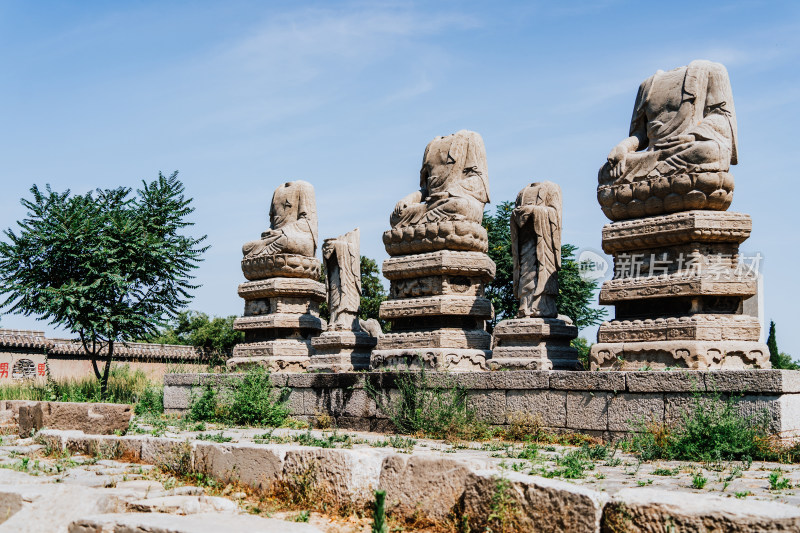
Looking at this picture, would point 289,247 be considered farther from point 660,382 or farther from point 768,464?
point 768,464

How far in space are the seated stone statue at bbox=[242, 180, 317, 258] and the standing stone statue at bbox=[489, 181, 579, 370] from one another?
4.34 meters

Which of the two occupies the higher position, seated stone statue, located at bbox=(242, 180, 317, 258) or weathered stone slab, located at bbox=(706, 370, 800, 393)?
seated stone statue, located at bbox=(242, 180, 317, 258)

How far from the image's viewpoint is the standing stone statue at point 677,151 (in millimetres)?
7957

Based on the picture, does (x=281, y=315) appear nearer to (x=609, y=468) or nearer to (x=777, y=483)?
(x=609, y=468)

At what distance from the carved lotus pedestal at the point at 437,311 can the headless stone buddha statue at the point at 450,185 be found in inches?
13.2

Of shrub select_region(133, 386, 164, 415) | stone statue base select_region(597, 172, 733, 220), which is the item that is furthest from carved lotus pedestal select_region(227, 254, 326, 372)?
stone statue base select_region(597, 172, 733, 220)

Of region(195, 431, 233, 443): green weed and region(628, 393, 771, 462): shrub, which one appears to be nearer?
region(628, 393, 771, 462): shrub

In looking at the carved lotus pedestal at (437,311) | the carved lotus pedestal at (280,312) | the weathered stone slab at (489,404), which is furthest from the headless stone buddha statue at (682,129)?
the carved lotus pedestal at (280,312)

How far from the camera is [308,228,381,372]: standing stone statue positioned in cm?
1124

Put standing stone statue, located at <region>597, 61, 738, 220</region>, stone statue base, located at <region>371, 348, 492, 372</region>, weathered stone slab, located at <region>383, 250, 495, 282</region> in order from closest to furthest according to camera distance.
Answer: standing stone statue, located at <region>597, 61, 738, 220</region>
stone statue base, located at <region>371, 348, 492, 372</region>
weathered stone slab, located at <region>383, 250, 495, 282</region>

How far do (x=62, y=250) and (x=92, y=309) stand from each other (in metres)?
1.31

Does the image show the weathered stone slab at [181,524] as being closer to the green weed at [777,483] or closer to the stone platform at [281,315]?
the green weed at [777,483]

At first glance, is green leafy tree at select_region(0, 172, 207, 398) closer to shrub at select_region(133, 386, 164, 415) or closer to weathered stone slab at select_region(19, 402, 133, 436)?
shrub at select_region(133, 386, 164, 415)

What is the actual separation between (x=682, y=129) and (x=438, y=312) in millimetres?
3610
